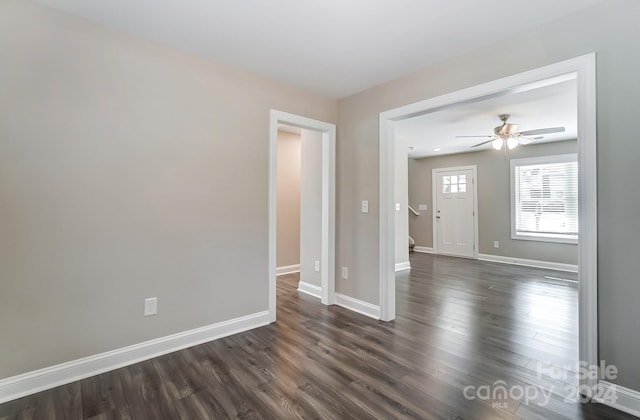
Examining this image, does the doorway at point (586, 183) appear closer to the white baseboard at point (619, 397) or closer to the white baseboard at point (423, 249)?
the white baseboard at point (619, 397)

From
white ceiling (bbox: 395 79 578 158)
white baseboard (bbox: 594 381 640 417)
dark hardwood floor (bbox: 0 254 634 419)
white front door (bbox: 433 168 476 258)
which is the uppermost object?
white ceiling (bbox: 395 79 578 158)

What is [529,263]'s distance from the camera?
5.87 metres

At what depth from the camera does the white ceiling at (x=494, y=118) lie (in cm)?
342

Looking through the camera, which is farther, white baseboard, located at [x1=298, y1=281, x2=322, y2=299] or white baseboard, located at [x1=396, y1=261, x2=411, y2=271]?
white baseboard, located at [x1=396, y1=261, x2=411, y2=271]

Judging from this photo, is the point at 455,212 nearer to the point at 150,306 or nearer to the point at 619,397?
the point at 619,397

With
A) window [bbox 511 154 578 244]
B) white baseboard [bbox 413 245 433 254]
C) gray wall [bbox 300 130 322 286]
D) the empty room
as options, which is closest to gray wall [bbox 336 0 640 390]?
the empty room

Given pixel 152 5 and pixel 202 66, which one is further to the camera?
pixel 202 66

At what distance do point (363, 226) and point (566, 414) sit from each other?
83.8 inches

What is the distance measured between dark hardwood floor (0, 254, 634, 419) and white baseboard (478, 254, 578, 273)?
8.97 ft

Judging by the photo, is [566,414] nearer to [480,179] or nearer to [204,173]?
[204,173]

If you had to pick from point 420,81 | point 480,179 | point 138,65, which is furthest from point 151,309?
point 480,179

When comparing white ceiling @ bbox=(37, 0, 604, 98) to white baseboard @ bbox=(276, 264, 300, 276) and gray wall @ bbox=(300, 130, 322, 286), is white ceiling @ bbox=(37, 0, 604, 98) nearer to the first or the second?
gray wall @ bbox=(300, 130, 322, 286)

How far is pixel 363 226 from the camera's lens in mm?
3299

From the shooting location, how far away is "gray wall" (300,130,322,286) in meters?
3.92
